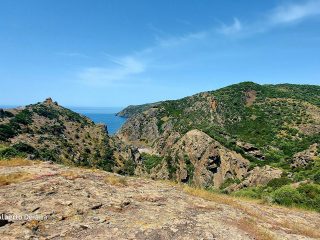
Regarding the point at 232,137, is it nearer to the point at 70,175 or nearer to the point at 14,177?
the point at 70,175

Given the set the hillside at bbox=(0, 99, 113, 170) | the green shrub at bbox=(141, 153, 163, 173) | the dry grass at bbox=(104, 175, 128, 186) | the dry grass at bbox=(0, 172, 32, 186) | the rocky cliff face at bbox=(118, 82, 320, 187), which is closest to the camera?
the dry grass at bbox=(0, 172, 32, 186)

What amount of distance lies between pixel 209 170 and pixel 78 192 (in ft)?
230

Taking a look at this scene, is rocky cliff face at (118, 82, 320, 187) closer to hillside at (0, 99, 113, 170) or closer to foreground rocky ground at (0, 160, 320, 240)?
hillside at (0, 99, 113, 170)

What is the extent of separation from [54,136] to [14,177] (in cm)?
5925

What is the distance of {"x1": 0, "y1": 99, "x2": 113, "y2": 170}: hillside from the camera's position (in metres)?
63.0

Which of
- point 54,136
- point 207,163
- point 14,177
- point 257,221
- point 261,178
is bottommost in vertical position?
point 207,163

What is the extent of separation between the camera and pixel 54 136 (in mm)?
74375

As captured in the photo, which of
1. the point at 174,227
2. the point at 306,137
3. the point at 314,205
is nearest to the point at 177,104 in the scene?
the point at 306,137

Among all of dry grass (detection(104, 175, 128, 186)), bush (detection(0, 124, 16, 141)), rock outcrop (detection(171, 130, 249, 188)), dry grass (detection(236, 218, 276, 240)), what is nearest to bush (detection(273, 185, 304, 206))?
dry grass (detection(236, 218, 276, 240))

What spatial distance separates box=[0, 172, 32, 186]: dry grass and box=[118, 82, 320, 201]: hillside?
33998 millimetres

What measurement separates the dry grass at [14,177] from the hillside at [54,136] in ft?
127

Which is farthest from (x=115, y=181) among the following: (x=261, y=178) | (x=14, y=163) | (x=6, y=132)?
(x=6, y=132)

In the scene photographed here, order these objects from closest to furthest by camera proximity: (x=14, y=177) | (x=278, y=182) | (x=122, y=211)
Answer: (x=122, y=211) < (x=14, y=177) < (x=278, y=182)

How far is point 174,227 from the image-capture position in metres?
13.0
